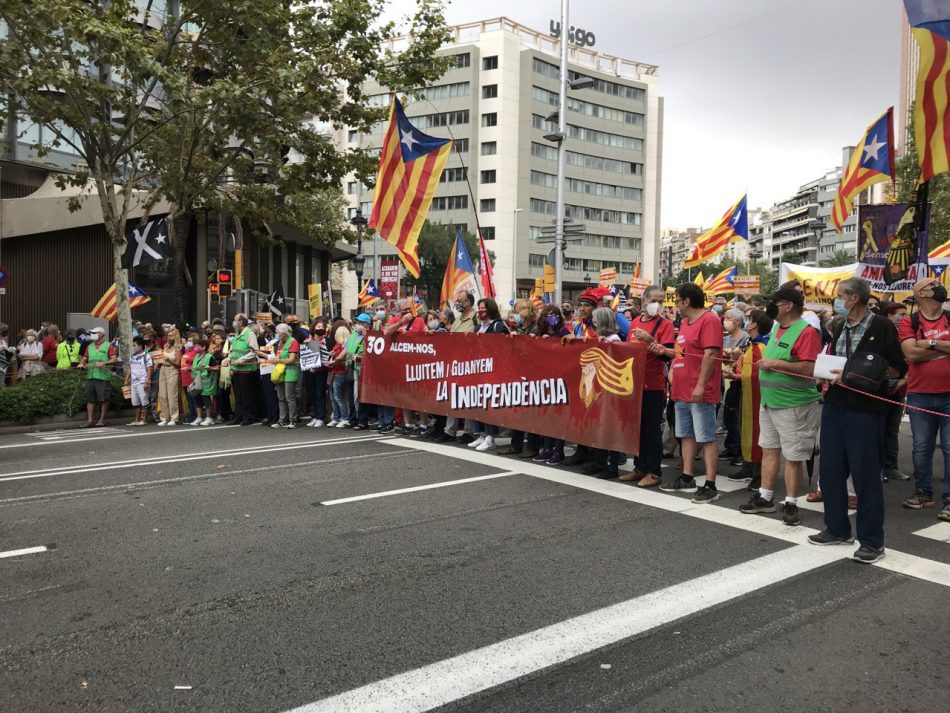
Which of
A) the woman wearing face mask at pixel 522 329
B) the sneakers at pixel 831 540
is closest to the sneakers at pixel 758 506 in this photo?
the sneakers at pixel 831 540

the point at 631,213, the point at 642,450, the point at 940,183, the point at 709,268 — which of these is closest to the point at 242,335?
the point at 642,450

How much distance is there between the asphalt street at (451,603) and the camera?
342 cm

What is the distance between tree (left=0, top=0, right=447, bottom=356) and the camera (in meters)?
13.8

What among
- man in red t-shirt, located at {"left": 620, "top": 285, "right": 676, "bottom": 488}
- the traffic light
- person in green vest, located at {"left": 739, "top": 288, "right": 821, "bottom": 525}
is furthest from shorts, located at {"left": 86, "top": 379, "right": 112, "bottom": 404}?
person in green vest, located at {"left": 739, "top": 288, "right": 821, "bottom": 525}

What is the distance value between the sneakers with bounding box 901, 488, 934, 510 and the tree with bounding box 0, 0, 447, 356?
12222mm

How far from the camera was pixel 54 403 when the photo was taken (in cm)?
1430

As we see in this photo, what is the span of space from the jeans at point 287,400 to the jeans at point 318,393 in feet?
1.05

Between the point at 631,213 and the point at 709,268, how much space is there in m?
50.4

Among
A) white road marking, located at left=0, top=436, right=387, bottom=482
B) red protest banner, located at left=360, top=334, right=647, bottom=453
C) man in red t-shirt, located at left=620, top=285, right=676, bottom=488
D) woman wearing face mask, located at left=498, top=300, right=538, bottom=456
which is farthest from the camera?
woman wearing face mask, located at left=498, top=300, right=538, bottom=456

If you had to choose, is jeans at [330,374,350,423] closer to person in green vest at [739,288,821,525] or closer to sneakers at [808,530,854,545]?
person in green vest at [739,288,821,525]

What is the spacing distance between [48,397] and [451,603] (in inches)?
491

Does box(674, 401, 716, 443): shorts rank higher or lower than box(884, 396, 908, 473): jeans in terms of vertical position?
higher

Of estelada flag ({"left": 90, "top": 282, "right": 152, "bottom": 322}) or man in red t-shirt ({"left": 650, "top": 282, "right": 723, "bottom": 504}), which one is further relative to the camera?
estelada flag ({"left": 90, "top": 282, "right": 152, "bottom": 322})

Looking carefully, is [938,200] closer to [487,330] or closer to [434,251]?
[487,330]
